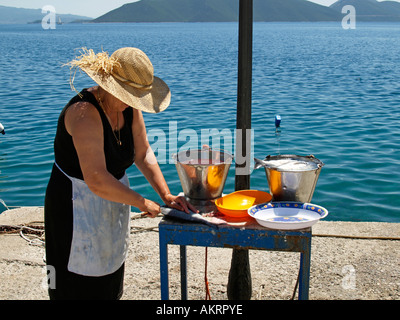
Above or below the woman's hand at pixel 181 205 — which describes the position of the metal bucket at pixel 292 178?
above

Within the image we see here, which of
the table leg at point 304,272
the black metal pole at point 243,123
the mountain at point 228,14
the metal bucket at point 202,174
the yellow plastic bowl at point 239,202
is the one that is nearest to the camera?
the table leg at point 304,272

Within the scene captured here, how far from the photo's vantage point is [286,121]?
40.5 feet

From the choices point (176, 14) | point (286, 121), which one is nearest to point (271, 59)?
point (286, 121)

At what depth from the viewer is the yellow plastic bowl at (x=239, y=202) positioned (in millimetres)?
2527

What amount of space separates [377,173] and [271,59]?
2197 centimetres

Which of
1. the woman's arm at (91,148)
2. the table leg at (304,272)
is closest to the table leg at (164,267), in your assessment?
the woman's arm at (91,148)

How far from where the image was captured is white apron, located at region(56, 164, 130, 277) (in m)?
2.54

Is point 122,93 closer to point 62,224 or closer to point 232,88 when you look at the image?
point 62,224

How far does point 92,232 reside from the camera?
259 cm

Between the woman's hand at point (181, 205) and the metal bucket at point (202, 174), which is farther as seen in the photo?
the metal bucket at point (202, 174)

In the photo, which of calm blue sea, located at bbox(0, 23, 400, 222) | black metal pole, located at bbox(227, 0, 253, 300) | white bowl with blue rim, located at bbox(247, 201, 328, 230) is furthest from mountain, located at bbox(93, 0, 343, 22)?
white bowl with blue rim, located at bbox(247, 201, 328, 230)

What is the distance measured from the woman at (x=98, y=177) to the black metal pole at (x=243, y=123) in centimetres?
62

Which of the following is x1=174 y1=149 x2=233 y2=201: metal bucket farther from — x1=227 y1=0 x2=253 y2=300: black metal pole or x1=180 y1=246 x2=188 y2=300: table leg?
x1=180 y1=246 x2=188 y2=300: table leg

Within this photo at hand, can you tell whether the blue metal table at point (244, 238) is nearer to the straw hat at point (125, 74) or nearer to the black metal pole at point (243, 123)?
the straw hat at point (125, 74)
